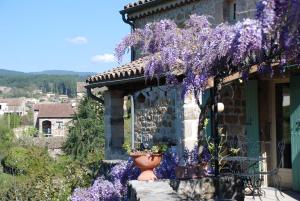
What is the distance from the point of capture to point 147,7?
1166 cm

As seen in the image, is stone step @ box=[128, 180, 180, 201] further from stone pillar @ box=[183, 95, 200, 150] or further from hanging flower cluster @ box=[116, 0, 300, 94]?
stone pillar @ box=[183, 95, 200, 150]

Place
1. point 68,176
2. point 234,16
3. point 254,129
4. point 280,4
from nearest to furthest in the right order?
point 280,4 < point 254,129 < point 234,16 < point 68,176

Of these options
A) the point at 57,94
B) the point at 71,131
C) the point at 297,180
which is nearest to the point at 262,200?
the point at 297,180

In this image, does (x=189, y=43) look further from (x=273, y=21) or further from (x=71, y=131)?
(x=71, y=131)

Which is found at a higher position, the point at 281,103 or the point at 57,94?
the point at 57,94

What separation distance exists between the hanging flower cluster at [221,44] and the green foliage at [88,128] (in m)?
25.8

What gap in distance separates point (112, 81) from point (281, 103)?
3.55m

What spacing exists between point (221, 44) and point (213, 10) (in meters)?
5.72

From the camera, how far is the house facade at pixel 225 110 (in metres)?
7.75

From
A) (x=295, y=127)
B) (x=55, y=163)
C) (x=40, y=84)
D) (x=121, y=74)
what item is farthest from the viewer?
(x=40, y=84)

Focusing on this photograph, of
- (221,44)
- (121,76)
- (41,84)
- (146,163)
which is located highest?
(41,84)

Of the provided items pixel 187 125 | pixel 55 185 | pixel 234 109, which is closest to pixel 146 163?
pixel 187 125

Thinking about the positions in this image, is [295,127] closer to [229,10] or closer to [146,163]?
[146,163]

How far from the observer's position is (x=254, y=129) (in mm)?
7965
